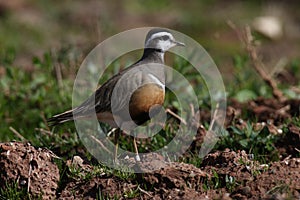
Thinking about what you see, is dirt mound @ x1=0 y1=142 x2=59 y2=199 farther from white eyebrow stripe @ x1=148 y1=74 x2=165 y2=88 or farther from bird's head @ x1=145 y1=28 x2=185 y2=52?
bird's head @ x1=145 y1=28 x2=185 y2=52

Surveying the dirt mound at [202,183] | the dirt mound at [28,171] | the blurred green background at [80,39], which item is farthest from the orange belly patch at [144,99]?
the blurred green background at [80,39]

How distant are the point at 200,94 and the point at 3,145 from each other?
117 inches

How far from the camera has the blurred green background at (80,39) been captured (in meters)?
7.54

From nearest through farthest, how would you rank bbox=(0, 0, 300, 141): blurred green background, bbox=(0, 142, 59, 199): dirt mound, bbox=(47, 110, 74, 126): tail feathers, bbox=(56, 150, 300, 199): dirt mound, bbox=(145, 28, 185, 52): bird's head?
bbox=(56, 150, 300, 199): dirt mound → bbox=(0, 142, 59, 199): dirt mound → bbox=(47, 110, 74, 126): tail feathers → bbox=(145, 28, 185, 52): bird's head → bbox=(0, 0, 300, 141): blurred green background

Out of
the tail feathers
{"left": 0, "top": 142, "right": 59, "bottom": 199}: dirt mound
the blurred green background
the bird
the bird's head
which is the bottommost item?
the blurred green background

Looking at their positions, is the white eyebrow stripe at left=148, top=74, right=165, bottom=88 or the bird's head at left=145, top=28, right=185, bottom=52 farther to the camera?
the bird's head at left=145, top=28, right=185, bottom=52

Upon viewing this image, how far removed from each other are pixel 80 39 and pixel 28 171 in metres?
6.48

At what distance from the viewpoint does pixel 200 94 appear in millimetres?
7398

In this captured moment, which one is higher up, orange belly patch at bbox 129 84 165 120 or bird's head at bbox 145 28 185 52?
bird's head at bbox 145 28 185 52

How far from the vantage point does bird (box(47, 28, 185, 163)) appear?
5.62 m

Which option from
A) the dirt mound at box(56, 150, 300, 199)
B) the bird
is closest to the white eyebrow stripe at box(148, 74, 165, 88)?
the bird

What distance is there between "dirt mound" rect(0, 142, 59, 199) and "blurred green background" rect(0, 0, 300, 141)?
1494 mm

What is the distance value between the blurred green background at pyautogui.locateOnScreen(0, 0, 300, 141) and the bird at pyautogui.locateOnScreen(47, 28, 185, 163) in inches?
38.5

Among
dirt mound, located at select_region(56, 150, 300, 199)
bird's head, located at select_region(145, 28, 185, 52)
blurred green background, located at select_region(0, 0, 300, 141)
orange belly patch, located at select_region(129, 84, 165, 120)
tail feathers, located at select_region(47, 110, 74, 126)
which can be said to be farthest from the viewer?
blurred green background, located at select_region(0, 0, 300, 141)
